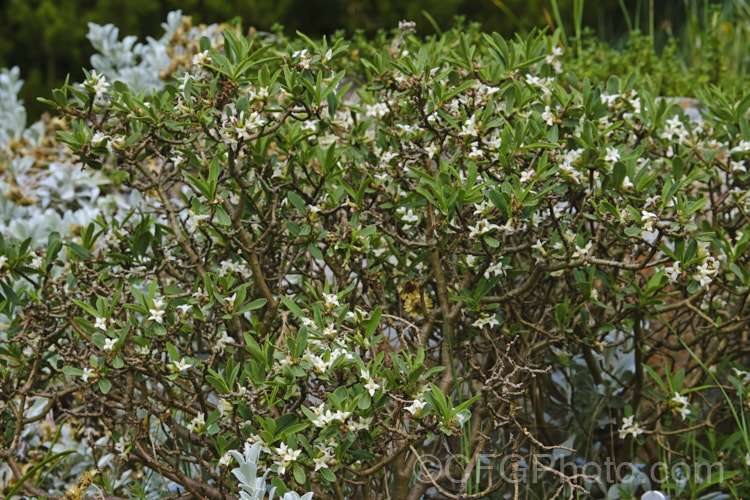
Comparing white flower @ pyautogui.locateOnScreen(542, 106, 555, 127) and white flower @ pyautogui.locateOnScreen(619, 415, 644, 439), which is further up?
white flower @ pyautogui.locateOnScreen(542, 106, 555, 127)

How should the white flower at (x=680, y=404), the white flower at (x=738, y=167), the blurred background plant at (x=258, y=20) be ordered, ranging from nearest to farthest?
the white flower at (x=680, y=404), the white flower at (x=738, y=167), the blurred background plant at (x=258, y=20)

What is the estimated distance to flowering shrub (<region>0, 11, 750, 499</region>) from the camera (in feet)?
6.05

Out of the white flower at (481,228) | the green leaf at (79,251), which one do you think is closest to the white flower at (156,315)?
the green leaf at (79,251)

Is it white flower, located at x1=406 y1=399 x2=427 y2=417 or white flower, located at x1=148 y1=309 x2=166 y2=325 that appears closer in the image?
A: white flower, located at x1=406 y1=399 x2=427 y2=417

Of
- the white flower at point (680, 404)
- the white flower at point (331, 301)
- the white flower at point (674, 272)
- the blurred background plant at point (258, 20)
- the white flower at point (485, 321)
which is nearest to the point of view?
the white flower at point (331, 301)

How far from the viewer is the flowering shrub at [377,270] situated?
72.6 inches

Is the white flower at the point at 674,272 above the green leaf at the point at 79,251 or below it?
below

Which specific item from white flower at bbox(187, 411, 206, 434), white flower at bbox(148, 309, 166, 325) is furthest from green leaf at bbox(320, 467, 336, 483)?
white flower at bbox(148, 309, 166, 325)

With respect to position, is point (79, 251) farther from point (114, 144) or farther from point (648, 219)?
point (648, 219)

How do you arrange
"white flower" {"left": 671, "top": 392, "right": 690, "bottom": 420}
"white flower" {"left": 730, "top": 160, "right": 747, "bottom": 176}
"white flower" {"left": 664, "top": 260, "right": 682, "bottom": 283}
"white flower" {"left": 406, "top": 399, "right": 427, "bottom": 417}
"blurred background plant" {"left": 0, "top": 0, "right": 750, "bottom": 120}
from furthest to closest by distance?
1. "blurred background plant" {"left": 0, "top": 0, "right": 750, "bottom": 120}
2. "white flower" {"left": 730, "top": 160, "right": 747, "bottom": 176}
3. "white flower" {"left": 671, "top": 392, "right": 690, "bottom": 420}
4. "white flower" {"left": 664, "top": 260, "right": 682, "bottom": 283}
5. "white flower" {"left": 406, "top": 399, "right": 427, "bottom": 417}

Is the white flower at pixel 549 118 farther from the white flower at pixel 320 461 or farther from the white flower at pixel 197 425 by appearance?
the white flower at pixel 197 425

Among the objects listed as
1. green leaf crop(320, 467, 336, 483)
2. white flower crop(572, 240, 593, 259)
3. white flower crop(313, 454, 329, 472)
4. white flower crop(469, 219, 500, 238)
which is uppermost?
white flower crop(469, 219, 500, 238)

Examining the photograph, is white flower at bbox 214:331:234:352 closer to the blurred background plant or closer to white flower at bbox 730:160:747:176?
white flower at bbox 730:160:747:176

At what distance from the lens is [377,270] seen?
7.09ft
